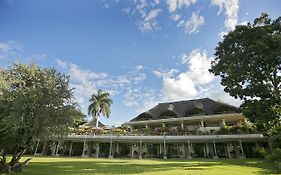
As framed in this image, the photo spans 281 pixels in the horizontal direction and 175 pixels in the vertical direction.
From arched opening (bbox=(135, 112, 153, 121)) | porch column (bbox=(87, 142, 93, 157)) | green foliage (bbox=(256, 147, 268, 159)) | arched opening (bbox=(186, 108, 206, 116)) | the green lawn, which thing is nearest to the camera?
the green lawn

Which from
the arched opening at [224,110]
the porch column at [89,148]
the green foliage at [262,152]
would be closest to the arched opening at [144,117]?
the porch column at [89,148]

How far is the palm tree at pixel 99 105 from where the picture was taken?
53.1 metres

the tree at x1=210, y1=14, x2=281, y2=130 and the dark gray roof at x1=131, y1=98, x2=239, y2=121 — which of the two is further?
the dark gray roof at x1=131, y1=98, x2=239, y2=121

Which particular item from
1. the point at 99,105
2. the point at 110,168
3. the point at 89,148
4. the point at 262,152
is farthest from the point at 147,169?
the point at 99,105

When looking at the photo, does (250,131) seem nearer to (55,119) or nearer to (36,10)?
(55,119)

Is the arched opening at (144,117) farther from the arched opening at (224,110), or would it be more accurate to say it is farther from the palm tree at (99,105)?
the arched opening at (224,110)

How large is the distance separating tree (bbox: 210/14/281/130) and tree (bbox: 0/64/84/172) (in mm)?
15836

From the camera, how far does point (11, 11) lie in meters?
14.8

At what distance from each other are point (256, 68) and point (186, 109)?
25.2 m

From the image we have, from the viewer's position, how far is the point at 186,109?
153 ft

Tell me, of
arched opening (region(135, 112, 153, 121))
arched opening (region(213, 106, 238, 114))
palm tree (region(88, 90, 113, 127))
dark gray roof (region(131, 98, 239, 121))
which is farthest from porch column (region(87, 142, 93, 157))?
arched opening (region(213, 106, 238, 114))

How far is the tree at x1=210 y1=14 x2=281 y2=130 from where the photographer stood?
2121 cm

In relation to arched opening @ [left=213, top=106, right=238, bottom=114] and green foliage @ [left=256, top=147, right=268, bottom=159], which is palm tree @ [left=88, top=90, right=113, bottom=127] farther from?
green foliage @ [left=256, top=147, right=268, bottom=159]

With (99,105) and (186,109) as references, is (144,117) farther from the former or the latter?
(99,105)
